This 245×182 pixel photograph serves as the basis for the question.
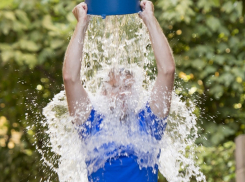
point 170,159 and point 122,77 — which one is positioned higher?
point 122,77

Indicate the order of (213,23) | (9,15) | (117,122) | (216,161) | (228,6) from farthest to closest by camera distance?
Result: (216,161) < (213,23) < (228,6) < (9,15) < (117,122)

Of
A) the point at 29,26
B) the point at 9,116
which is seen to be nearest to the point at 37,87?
the point at 9,116

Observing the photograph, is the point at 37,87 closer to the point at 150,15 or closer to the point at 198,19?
the point at 198,19

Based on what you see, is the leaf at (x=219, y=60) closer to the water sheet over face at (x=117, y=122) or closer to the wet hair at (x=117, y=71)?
the water sheet over face at (x=117, y=122)

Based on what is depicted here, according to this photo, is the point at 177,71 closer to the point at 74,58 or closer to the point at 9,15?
the point at 9,15

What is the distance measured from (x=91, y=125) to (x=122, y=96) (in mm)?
229

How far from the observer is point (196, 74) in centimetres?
437

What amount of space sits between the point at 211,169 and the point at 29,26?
258 cm

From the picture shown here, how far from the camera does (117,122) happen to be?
2.11 meters

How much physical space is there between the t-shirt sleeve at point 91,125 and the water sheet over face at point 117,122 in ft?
0.07

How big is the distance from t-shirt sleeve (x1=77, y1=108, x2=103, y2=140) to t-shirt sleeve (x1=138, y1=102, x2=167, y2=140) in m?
0.23

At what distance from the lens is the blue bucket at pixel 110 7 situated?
82.8 inches

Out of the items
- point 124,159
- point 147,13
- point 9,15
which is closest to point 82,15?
point 147,13

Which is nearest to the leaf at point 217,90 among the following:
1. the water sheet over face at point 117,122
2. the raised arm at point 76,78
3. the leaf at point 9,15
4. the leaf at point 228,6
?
the water sheet over face at point 117,122
